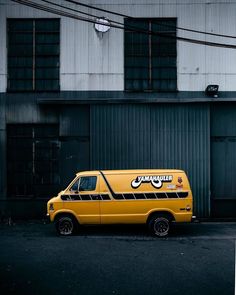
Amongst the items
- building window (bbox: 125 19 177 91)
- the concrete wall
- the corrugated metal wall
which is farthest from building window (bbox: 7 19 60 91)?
building window (bbox: 125 19 177 91)

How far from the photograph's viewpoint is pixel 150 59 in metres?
16.5

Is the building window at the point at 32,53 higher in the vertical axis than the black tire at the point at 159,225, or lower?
higher

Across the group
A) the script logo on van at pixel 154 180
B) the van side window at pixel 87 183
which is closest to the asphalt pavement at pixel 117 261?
the van side window at pixel 87 183

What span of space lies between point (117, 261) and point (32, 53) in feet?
35.7

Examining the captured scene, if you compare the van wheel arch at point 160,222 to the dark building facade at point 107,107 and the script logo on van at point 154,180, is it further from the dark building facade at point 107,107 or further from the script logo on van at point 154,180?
the dark building facade at point 107,107

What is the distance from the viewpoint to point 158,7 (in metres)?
16.2

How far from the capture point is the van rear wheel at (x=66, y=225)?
501 inches

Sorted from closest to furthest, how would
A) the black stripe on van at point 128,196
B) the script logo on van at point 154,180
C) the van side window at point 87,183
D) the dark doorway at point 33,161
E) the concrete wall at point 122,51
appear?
the black stripe on van at point 128,196 < the script logo on van at point 154,180 < the van side window at point 87,183 < the concrete wall at point 122,51 < the dark doorway at point 33,161

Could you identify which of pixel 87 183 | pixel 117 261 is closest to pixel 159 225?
pixel 87 183

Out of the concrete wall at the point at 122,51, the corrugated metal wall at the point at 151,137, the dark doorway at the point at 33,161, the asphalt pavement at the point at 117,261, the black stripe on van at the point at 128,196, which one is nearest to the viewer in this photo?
the asphalt pavement at the point at 117,261

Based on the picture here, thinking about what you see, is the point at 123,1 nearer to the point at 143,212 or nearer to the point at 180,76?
the point at 180,76

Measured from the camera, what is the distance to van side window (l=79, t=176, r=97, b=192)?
12648 millimetres

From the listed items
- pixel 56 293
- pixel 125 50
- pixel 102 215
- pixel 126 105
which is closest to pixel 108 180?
pixel 102 215

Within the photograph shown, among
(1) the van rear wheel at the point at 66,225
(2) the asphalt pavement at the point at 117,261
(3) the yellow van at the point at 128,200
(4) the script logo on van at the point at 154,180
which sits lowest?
(2) the asphalt pavement at the point at 117,261
